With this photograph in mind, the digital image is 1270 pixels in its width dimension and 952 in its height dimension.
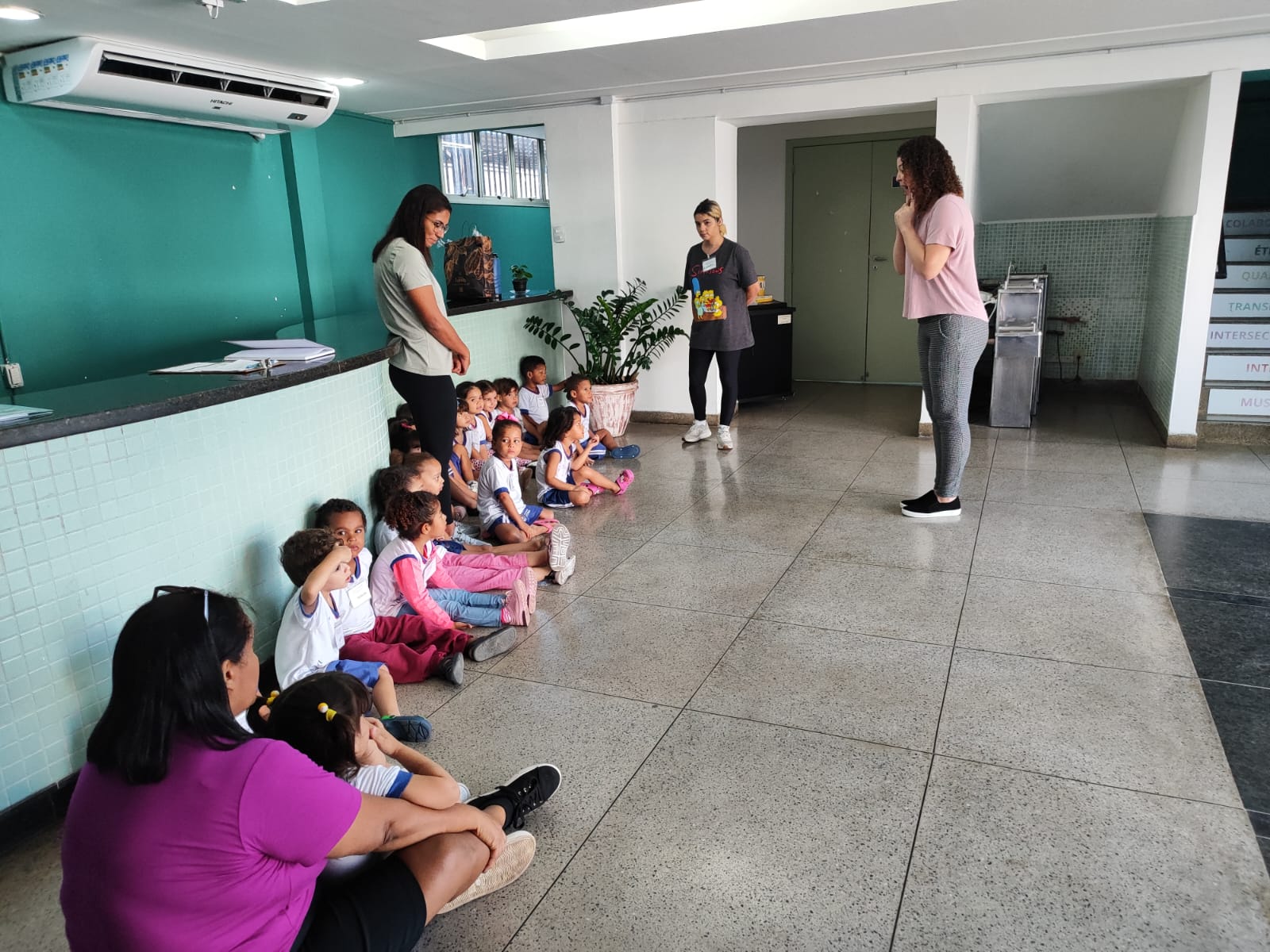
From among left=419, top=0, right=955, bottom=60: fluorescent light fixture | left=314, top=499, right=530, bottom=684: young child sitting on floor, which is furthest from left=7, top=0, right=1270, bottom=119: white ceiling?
Result: left=314, top=499, right=530, bottom=684: young child sitting on floor

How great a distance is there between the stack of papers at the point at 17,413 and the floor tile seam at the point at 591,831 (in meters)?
1.63

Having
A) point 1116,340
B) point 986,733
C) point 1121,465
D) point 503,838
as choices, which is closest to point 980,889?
point 986,733

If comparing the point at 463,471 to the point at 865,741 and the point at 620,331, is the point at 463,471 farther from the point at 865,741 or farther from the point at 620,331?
the point at 865,741

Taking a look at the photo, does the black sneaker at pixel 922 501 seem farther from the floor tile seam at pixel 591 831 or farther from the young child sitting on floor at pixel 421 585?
the floor tile seam at pixel 591 831

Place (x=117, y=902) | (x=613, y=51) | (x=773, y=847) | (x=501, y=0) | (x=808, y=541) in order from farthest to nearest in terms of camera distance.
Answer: (x=613, y=51) → (x=808, y=541) → (x=501, y=0) → (x=773, y=847) → (x=117, y=902)

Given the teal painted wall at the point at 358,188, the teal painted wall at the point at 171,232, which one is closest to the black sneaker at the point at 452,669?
the teal painted wall at the point at 171,232

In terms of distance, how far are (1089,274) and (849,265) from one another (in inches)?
77.0

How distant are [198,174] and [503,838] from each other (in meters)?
5.05

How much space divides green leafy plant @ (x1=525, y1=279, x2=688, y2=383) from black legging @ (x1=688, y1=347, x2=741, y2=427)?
451 mm

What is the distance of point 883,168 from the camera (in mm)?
7848

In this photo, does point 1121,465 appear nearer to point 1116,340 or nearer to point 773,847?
point 1116,340

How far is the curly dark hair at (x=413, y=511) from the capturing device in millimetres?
3127

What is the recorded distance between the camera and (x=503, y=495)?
4152 mm

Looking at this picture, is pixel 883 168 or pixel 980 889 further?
pixel 883 168
